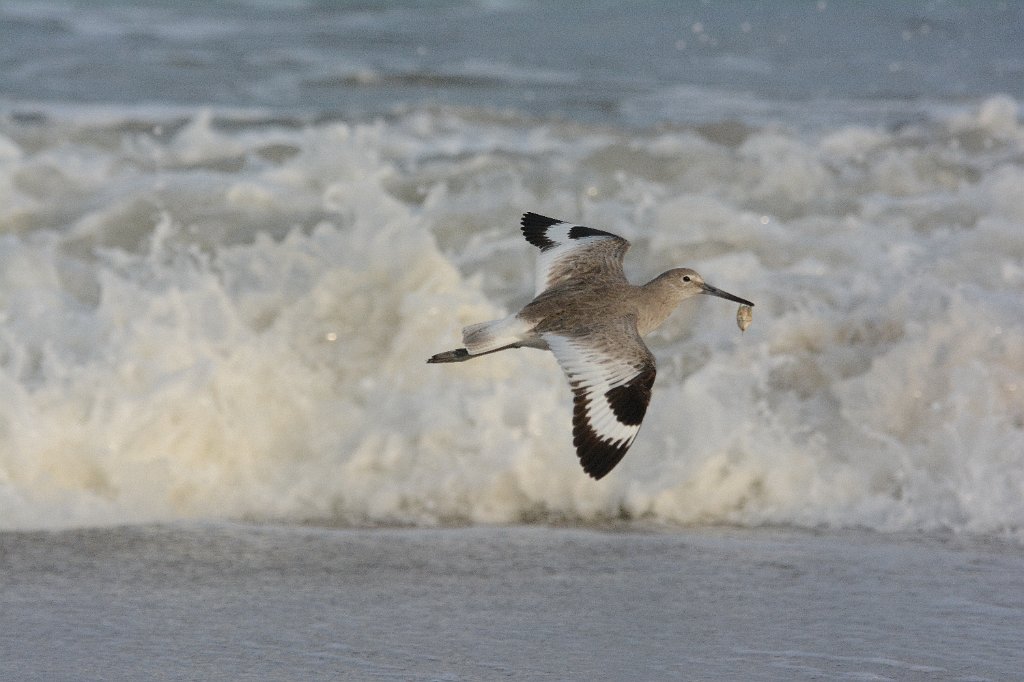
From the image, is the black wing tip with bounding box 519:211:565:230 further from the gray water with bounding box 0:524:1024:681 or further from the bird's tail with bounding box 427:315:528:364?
the gray water with bounding box 0:524:1024:681

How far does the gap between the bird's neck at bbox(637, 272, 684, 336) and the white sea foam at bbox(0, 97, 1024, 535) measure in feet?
3.32

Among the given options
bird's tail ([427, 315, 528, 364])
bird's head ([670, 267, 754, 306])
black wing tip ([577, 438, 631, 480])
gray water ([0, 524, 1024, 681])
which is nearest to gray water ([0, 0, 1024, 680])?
gray water ([0, 524, 1024, 681])

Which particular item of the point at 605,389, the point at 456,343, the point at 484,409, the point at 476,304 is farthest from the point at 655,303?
the point at 476,304

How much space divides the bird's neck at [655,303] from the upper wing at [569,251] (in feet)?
0.58

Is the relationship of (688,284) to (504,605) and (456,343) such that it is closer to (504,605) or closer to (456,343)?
(504,605)

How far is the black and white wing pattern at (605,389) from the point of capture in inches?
159

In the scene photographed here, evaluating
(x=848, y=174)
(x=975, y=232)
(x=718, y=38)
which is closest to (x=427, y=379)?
(x=975, y=232)

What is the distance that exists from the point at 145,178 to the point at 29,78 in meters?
4.87

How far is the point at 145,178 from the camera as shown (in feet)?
31.0

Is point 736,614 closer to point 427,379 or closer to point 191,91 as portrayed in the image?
point 427,379

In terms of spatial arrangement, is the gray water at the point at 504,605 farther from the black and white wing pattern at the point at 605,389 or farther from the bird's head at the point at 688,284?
the bird's head at the point at 688,284

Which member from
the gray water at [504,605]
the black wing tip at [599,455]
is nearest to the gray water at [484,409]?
the gray water at [504,605]

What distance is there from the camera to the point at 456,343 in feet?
22.5

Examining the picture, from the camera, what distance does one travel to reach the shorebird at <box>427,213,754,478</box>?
4145 millimetres
